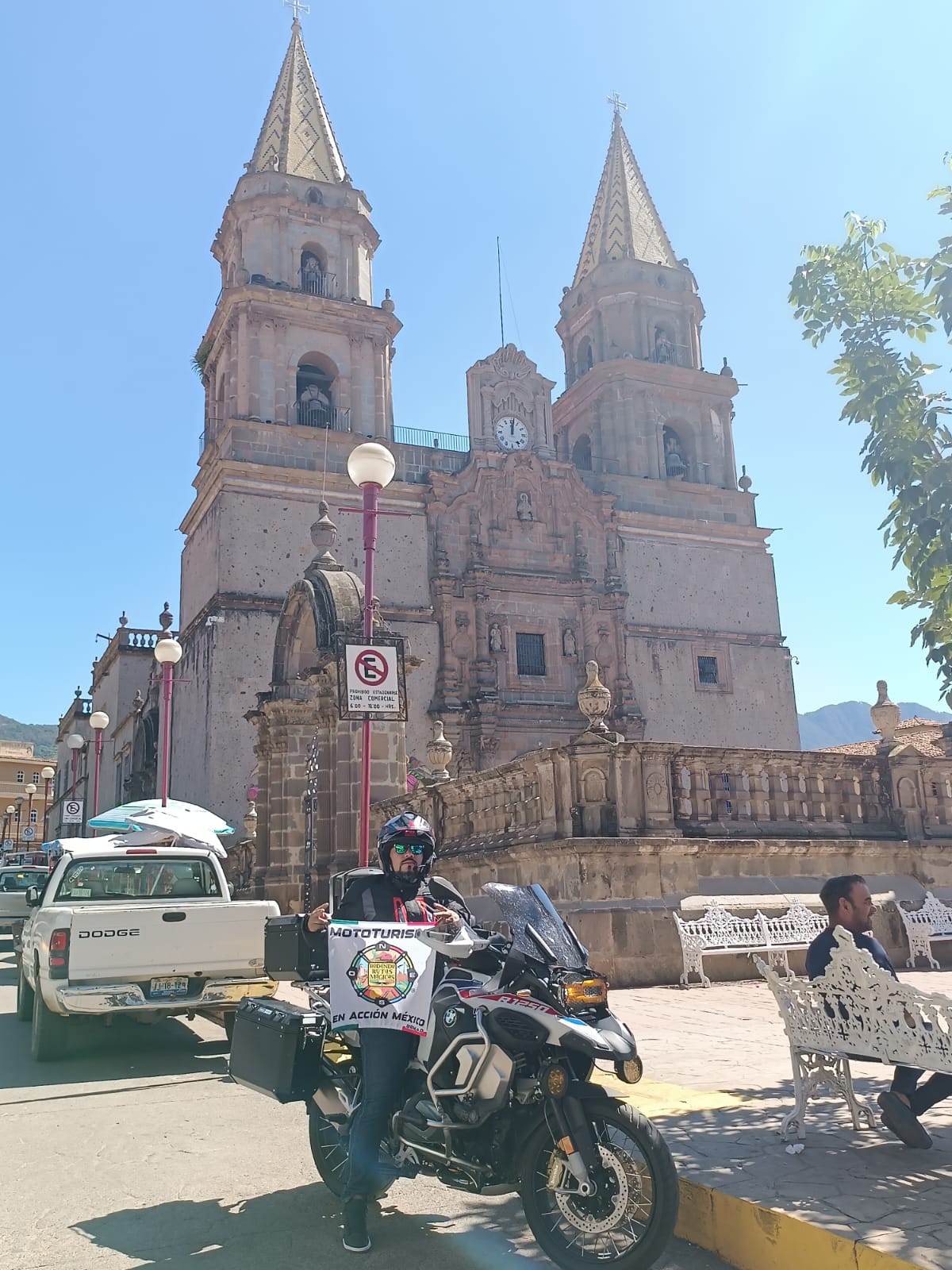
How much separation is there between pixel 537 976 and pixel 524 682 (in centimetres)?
2855

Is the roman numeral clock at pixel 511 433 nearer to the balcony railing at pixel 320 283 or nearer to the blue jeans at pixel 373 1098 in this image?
the balcony railing at pixel 320 283

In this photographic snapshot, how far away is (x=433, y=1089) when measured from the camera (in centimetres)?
399

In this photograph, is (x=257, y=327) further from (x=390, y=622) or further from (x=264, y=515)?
(x=390, y=622)

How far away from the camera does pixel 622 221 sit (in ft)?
127

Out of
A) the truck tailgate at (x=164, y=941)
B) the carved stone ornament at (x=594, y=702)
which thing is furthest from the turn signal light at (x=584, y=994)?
the carved stone ornament at (x=594, y=702)

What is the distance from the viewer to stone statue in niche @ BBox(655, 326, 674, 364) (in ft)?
123

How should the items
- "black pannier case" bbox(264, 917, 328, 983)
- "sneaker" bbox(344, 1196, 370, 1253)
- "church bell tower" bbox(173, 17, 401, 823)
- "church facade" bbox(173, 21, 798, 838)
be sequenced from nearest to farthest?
1. "sneaker" bbox(344, 1196, 370, 1253)
2. "black pannier case" bbox(264, 917, 328, 983)
3. "church bell tower" bbox(173, 17, 401, 823)
4. "church facade" bbox(173, 21, 798, 838)

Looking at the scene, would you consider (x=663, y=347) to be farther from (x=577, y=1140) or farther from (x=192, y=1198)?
(x=577, y=1140)

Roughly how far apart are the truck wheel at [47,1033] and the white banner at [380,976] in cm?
522

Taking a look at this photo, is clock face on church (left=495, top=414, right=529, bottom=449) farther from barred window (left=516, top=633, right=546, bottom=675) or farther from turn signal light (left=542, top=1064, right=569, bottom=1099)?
turn signal light (left=542, top=1064, right=569, bottom=1099)

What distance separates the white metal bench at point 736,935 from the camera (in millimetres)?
10227

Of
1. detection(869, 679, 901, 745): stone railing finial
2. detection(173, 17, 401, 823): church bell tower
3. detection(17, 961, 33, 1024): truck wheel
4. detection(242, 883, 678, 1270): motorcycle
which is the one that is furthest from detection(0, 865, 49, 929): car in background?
detection(242, 883, 678, 1270): motorcycle

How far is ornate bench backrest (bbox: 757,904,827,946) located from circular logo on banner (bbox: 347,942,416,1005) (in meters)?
7.42

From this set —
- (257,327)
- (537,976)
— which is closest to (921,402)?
(537,976)
